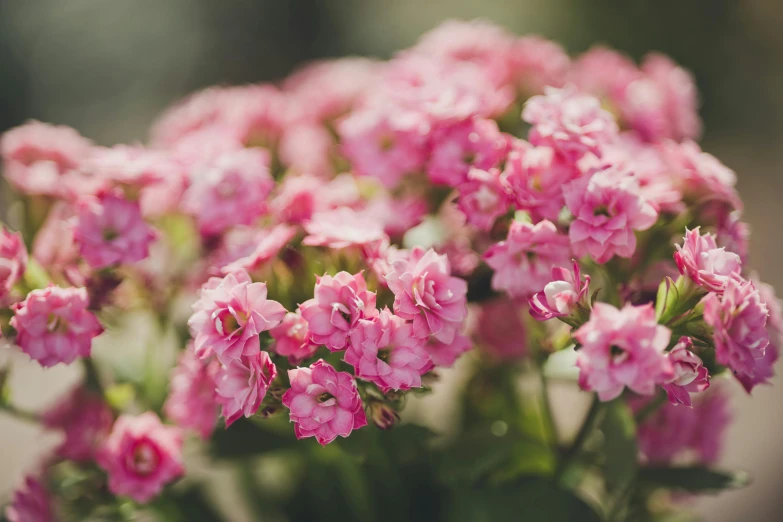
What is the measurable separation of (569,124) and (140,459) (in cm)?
50

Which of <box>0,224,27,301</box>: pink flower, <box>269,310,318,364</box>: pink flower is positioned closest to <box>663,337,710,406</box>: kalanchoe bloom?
<box>269,310,318,364</box>: pink flower

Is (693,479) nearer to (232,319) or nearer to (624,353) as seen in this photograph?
(624,353)

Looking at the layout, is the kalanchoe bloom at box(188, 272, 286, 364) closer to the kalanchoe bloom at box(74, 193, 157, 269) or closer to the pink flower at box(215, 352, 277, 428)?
the pink flower at box(215, 352, 277, 428)

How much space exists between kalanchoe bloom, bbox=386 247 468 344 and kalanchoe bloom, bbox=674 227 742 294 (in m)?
0.17

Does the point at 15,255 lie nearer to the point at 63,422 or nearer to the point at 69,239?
the point at 69,239

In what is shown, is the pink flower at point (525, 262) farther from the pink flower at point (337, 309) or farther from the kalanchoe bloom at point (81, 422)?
the kalanchoe bloom at point (81, 422)

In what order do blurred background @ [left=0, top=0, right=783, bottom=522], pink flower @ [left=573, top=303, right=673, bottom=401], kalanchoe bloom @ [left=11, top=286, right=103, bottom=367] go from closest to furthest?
1. pink flower @ [left=573, top=303, right=673, bottom=401]
2. kalanchoe bloom @ [left=11, top=286, right=103, bottom=367]
3. blurred background @ [left=0, top=0, right=783, bottom=522]

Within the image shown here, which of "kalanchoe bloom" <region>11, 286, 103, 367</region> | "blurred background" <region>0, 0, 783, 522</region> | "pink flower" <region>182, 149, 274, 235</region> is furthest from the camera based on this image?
"blurred background" <region>0, 0, 783, 522</region>

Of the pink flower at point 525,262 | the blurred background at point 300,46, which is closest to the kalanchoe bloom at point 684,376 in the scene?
the pink flower at point 525,262

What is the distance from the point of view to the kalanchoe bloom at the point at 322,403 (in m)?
0.46

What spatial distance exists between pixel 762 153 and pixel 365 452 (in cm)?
247

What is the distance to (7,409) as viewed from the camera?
656mm

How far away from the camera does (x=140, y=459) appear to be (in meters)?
0.61

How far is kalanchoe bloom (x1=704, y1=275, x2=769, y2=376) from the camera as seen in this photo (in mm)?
462
